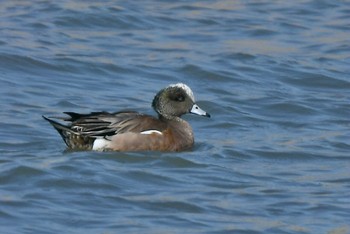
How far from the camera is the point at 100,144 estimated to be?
457 inches

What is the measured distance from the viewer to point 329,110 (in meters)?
14.0

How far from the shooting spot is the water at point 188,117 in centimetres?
946

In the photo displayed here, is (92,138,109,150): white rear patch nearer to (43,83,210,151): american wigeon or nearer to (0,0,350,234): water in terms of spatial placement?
(43,83,210,151): american wigeon

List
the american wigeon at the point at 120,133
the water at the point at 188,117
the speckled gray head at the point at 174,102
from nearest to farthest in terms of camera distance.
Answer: the water at the point at 188,117 < the american wigeon at the point at 120,133 < the speckled gray head at the point at 174,102

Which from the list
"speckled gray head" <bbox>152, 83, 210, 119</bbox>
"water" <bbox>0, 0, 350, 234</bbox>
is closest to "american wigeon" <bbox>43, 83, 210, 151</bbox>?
"water" <bbox>0, 0, 350, 234</bbox>

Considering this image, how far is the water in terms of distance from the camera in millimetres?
9461

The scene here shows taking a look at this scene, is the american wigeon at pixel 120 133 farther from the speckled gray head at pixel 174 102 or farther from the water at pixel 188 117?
the speckled gray head at pixel 174 102

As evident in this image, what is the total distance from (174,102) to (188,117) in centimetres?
133

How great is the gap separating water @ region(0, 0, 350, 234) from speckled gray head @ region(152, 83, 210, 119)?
0.36m

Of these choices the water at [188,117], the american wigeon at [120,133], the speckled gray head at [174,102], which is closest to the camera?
the water at [188,117]

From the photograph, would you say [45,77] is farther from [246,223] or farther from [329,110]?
[246,223]

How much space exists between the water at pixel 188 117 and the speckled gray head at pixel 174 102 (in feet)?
1.20

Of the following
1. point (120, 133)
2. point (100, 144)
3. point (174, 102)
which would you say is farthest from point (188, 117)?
point (100, 144)

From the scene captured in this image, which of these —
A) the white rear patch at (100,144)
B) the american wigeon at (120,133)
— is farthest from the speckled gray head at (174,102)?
the white rear patch at (100,144)
